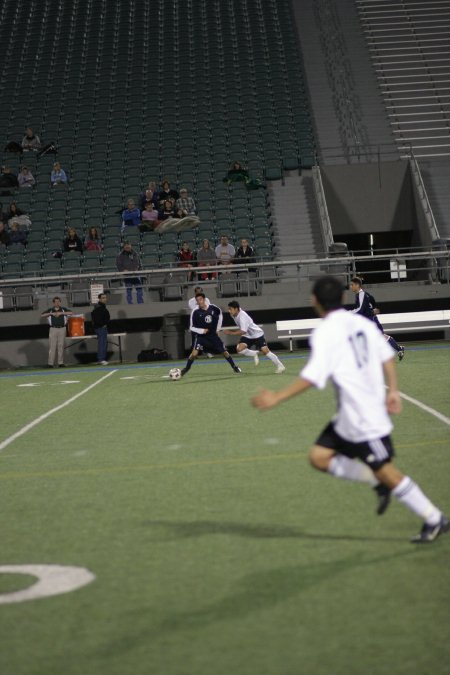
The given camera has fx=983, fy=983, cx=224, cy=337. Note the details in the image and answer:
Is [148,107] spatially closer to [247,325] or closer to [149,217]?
[149,217]

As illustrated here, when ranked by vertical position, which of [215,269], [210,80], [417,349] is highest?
[210,80]

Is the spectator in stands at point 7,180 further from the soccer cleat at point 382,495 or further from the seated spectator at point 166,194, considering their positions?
the soccer cleat at point 382,495

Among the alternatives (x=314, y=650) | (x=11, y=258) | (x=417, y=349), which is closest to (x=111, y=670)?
(x=314, y=650)

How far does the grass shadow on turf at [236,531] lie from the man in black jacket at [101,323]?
63.6 feet

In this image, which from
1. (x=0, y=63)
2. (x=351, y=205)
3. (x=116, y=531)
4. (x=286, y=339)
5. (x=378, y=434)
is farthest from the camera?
(x=0, y=63)

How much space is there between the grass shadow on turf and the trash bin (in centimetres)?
1991

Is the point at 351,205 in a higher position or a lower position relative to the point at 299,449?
higher

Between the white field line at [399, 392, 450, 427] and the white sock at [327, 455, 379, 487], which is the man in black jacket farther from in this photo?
the white sock at [327, 455, 379, 487]

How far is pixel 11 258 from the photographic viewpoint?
30.3m

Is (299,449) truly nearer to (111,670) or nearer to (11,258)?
(111,670)

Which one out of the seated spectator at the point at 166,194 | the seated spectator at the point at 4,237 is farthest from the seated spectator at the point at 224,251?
the seated spectator at the point at 4,237

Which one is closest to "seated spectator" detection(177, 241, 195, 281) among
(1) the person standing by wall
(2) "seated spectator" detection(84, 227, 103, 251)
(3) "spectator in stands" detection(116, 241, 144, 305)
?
→ (3) "spectator in stands" detection(116, 241, 144, 305)

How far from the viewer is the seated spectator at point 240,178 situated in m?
33.8

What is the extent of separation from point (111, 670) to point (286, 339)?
23.5 meters
